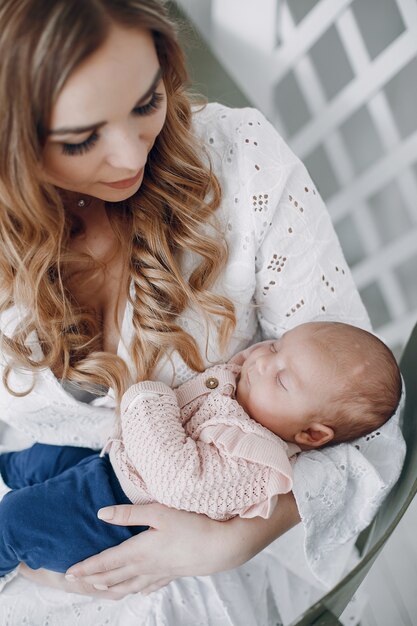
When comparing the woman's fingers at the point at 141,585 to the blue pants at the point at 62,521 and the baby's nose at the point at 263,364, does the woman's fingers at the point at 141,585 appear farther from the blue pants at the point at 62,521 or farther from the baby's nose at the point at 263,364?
the baby's nose at the point at 263,364

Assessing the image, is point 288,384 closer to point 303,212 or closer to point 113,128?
point 303,212

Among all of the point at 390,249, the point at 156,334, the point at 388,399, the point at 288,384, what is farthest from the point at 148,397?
the point at 390,249

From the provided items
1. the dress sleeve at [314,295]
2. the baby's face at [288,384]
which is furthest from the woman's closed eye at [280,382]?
the dress sleeve at [314,295]

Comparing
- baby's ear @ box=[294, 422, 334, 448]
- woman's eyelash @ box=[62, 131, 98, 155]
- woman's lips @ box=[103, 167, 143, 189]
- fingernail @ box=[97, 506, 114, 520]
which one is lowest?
fingernail @ box=[97, 506, 114, 520]

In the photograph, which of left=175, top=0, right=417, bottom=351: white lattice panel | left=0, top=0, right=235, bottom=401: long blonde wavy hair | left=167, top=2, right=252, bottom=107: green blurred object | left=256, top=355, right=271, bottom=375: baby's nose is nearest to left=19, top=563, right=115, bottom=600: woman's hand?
left=0, top=0, right=235, bottom=401: long blonde wavy hair

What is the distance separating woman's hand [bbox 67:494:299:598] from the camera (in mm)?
969

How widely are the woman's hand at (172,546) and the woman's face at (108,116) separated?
0.47 metres

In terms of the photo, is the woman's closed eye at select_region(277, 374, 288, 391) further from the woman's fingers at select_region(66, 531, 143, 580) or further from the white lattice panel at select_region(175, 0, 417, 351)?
the white lattice panel at select_region(175, 0, 417, 351)

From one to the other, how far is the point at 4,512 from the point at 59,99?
0.60 m

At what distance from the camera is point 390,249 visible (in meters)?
1.77

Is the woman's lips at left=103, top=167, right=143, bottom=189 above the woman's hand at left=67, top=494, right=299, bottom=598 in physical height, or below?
above

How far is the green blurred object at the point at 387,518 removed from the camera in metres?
0.70

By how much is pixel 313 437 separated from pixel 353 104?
94 centimetres

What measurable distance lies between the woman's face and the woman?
12 mm
